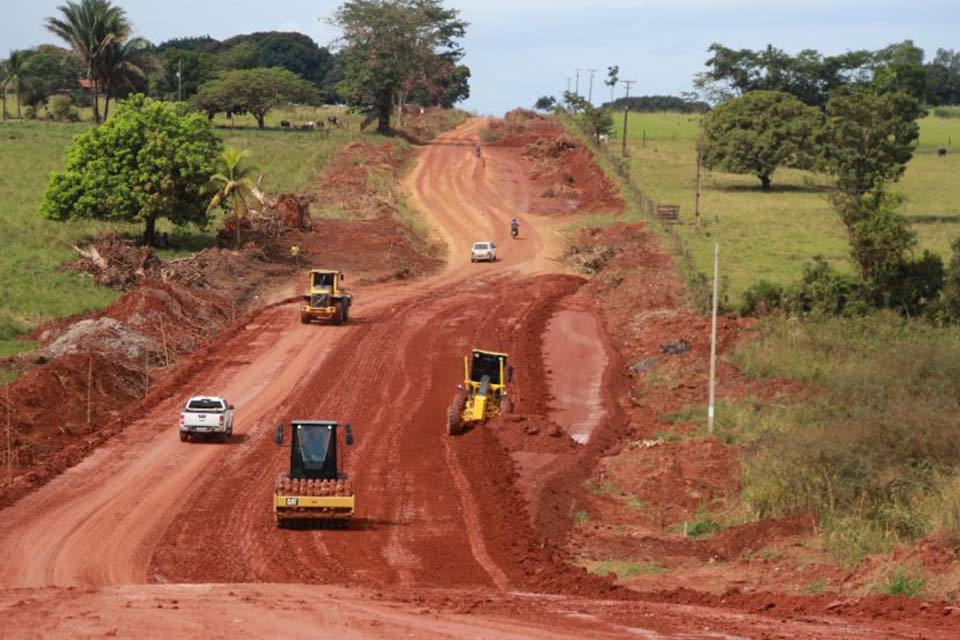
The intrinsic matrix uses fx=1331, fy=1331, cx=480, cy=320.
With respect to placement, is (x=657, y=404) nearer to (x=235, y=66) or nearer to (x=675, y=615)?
(x=675, y=615)

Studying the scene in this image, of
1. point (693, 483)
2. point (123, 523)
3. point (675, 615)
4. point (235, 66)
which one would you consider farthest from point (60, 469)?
point (235, 66)

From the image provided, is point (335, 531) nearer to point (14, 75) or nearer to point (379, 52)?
point (379, 52)

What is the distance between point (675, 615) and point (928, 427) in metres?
14.9

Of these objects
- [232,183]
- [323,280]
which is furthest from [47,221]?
→ [323,280]

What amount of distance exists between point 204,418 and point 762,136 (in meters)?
78.1

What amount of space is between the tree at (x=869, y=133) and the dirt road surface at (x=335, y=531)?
97.0 feet

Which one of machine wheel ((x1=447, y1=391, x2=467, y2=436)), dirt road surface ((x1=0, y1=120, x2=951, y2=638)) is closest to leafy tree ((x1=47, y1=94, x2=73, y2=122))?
dirt road surface ((x1=0, y1=120, x2=951, y2=638))

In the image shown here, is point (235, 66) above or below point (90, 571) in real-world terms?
above

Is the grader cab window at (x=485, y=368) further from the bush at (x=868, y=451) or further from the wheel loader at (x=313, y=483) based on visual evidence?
the wheel loader at (x=313, y=483)

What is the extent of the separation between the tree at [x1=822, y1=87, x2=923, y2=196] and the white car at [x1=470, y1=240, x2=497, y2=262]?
838 inches

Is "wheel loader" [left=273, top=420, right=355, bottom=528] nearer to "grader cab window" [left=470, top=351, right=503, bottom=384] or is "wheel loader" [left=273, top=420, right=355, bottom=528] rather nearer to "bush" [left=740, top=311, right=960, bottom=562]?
"bush" [left=740, top=311, right=960, bottom=562]

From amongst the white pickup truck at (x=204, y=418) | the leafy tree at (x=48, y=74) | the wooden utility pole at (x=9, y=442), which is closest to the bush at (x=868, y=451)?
the white pickup truck at (x=204, y=418)

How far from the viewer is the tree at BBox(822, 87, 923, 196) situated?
82.9 metres

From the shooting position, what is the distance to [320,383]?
4856 cm
